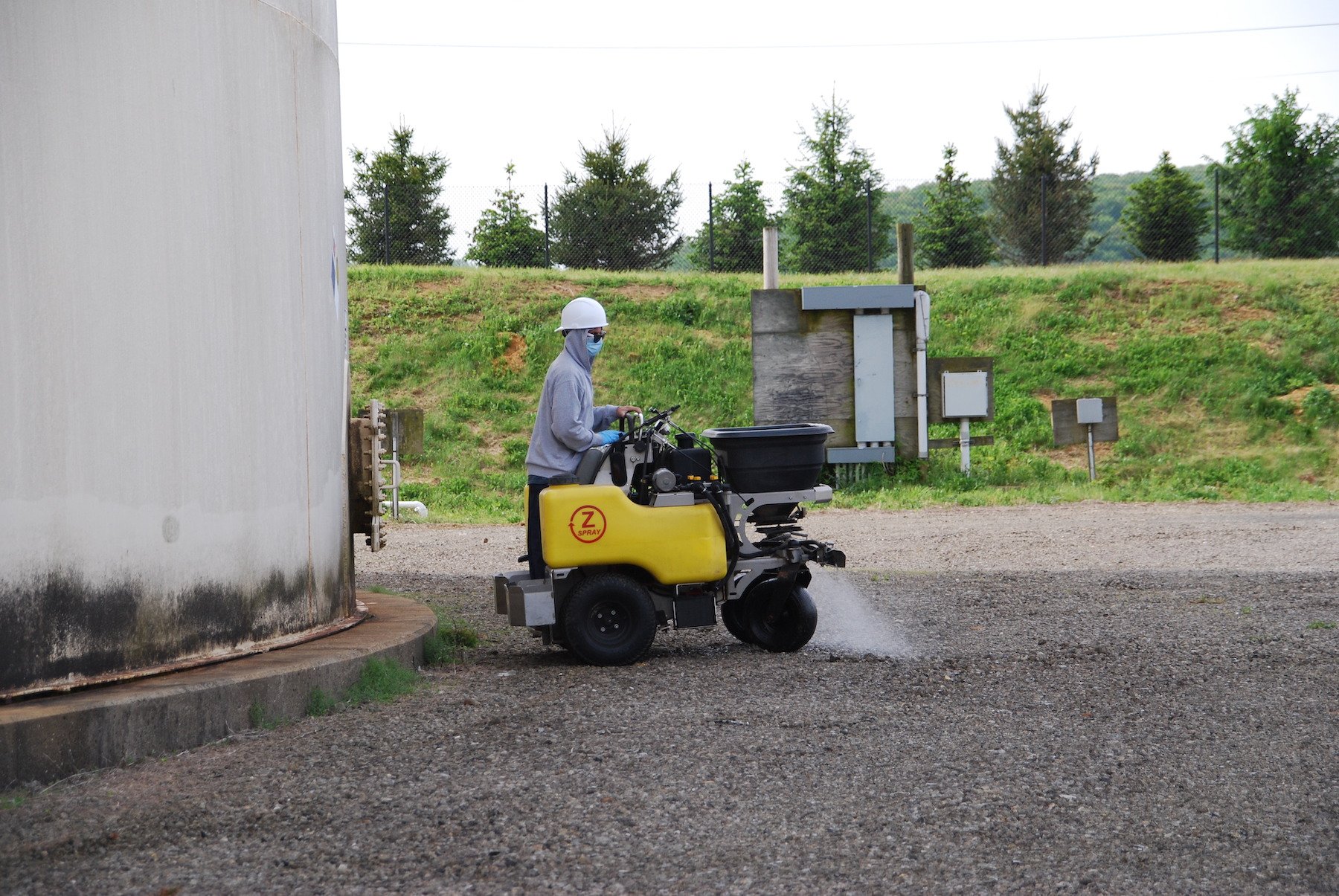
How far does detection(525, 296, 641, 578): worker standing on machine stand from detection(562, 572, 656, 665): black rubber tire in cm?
34

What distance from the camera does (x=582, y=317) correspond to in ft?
22.2

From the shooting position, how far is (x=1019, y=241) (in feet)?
123

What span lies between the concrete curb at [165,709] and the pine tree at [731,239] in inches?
962

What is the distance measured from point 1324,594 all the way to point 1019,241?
→ 29.9 m

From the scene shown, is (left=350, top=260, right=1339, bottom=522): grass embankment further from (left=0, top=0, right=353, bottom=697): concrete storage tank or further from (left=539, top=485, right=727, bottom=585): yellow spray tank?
(left=0, top=0, right=353, bottom=697): concrete storage tank

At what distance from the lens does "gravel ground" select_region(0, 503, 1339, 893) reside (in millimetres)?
3609

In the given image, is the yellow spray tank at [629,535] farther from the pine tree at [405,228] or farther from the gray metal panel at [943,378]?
the pine tree at [405,228]

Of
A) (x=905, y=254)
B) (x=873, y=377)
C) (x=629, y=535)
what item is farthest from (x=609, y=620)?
(x=905, y=254)

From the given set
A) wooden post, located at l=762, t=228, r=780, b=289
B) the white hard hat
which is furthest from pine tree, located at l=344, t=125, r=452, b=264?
the white hard hat

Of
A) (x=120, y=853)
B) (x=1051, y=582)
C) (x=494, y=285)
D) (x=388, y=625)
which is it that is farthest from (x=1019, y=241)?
(x=120, y=853)

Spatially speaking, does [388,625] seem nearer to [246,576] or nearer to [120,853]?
[246,576]

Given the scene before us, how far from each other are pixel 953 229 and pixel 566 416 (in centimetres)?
3299

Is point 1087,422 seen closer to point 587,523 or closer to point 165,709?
point 587,523

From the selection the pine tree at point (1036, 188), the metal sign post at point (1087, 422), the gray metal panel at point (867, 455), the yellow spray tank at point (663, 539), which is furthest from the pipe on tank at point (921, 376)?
the pine tree at point (1036, 188)
